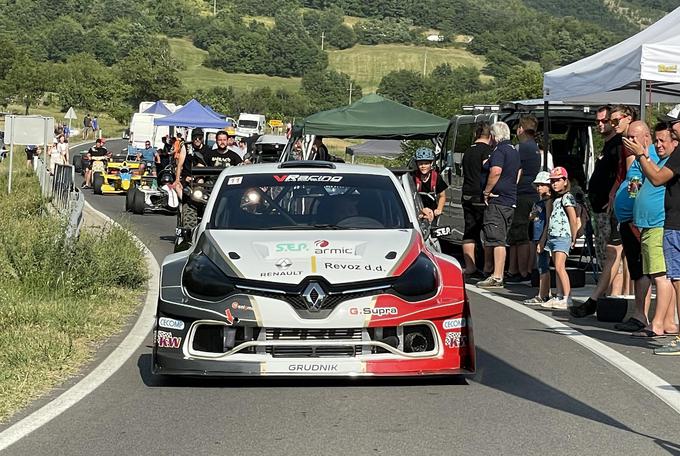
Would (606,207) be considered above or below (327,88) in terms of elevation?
below

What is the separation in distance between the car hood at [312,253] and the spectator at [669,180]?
7.30 feet

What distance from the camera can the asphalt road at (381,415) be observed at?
20.8ft

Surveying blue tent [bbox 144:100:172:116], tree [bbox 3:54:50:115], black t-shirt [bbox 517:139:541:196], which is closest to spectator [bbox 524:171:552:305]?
black t-shirt [bbox 517:139:541:196]

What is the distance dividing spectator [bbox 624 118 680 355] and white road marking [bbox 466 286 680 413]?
1.64 ft

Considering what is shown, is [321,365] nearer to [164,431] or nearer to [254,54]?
[164,431]

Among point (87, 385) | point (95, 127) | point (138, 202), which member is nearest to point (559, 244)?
point (87, 385)

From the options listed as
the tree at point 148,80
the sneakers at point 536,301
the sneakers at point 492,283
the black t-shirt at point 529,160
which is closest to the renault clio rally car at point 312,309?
the sneakers at point 536,301

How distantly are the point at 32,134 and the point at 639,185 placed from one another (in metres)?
21.7

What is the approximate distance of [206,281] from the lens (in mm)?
8047

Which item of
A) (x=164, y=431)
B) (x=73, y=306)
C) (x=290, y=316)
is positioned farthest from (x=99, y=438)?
(x=73, y=306)

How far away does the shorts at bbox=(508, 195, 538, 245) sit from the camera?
15.1m

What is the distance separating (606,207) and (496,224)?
2.48m

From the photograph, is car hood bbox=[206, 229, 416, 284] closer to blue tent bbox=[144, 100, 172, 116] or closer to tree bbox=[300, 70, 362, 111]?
blue tent bbox=[144, 100, 172, 116]

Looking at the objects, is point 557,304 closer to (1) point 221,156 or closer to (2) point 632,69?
(2) point 632,69
